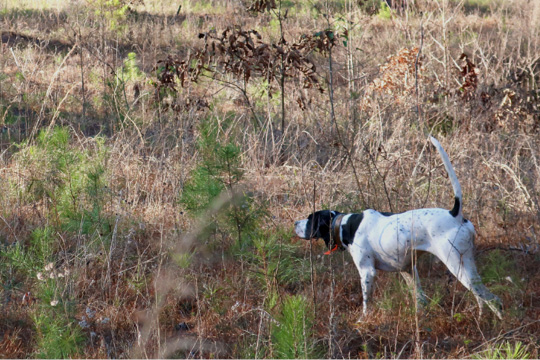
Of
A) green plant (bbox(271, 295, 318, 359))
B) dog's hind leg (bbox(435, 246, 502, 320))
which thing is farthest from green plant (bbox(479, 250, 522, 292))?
green plant (bbox(271, 295, 318, 359))

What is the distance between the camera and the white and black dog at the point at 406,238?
3.23m

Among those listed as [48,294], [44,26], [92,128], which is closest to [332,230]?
[48,294]

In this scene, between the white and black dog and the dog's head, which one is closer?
the white and black dog

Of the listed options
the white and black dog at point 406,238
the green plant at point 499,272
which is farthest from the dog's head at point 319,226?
the green plant at point 499,272

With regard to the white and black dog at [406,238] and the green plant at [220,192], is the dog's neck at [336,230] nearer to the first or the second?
the white and black dog at [406,238]

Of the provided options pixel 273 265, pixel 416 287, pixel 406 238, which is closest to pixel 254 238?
pixel 273 265

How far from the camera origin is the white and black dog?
10.6 feet

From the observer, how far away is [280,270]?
366cm

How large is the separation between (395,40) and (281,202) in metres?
5.58

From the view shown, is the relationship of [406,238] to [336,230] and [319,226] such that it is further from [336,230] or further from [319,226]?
[319,226]

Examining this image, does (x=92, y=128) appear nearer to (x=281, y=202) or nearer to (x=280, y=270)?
(x=281, y=202)

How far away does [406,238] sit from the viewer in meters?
3.32

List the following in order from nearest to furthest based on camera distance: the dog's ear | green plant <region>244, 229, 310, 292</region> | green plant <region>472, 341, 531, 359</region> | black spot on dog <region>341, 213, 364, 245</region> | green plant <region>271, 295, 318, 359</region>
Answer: green plant <region>271, 295, 318, 359</region> → green plant <region>472, 341, 531, 359</region> → green plant <region>244, 229, 310, 292</region> → black spot on dog <region>341, 213, 364, 245</region> → the dog's ear

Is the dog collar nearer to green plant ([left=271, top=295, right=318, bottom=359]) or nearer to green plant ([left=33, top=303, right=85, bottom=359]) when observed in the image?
green plant ([left=271, top=295, right=318, bottom=359])
